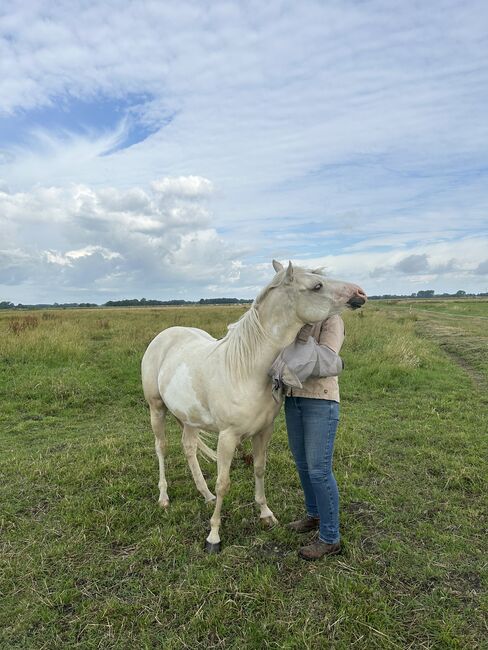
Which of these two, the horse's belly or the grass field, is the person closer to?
the grass field

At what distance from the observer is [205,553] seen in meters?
3.66

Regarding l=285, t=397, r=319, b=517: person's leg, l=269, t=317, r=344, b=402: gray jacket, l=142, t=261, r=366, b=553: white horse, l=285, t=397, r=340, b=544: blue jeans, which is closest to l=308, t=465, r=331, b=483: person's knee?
l=285, t=397, r=340, b=544: blue jeans

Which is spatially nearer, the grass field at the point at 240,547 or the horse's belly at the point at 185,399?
the grass field at the point at 240,547

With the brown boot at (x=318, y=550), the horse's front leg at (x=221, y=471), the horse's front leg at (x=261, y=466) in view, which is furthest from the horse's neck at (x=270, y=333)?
the brown boot at (x=318, y=550)

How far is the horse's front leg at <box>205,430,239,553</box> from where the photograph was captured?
12.0 feet

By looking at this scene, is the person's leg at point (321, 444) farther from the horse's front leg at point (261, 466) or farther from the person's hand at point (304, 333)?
the horse's front leg at point (261, 466)

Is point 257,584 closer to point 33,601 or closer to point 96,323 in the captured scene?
point 33,601

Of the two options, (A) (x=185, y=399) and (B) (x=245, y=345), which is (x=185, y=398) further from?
(B) (x=245, y=345)

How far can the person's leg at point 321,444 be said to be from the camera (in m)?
3.38

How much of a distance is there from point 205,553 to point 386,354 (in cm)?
947

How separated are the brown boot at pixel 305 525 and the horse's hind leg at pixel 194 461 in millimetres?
1024

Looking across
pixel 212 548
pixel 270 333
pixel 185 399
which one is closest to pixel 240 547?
pixel 212 548

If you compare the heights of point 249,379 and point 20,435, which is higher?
point 249,379

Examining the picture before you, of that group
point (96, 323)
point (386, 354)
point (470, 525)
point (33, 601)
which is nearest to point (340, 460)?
point (470, 525)
